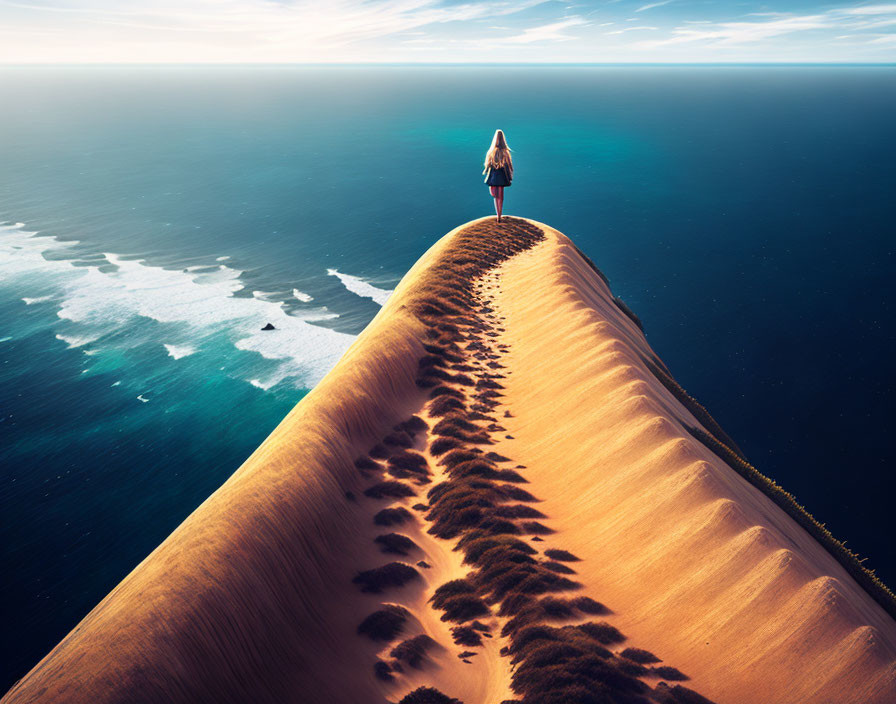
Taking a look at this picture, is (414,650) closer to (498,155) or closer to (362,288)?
(498,155)

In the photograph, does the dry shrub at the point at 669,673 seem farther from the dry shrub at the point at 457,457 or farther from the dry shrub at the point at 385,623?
the dry shrub at the point at 457,457

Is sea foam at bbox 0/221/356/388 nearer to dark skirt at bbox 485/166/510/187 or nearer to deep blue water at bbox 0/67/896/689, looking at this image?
deep blue water at bbox 0/67/896/689

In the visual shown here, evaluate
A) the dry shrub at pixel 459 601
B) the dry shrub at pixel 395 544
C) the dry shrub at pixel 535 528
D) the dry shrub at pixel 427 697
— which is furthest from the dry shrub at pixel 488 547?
the dry shrub at pixel 427 697

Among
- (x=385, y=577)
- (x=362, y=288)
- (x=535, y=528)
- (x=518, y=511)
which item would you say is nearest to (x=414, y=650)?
(x=385, y=577)

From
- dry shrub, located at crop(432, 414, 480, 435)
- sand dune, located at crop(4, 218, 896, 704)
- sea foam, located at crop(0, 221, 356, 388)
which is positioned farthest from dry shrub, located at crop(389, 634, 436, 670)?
sea foam, located at crop(0, 221, 356, 388)

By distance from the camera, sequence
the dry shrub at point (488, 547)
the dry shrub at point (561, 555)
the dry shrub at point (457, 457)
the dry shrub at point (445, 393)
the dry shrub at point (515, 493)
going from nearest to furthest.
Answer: the dry shrub at point (488, 547), the dry shrub at point (561, 555), the dry shrub at point (515, 493), the dry shrub at point (457, 457), the dry shrub at point (445, 393)

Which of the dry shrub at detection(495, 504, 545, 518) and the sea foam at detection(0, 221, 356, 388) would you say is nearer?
the dry shrub at detection(495, 504, 545, 518)
